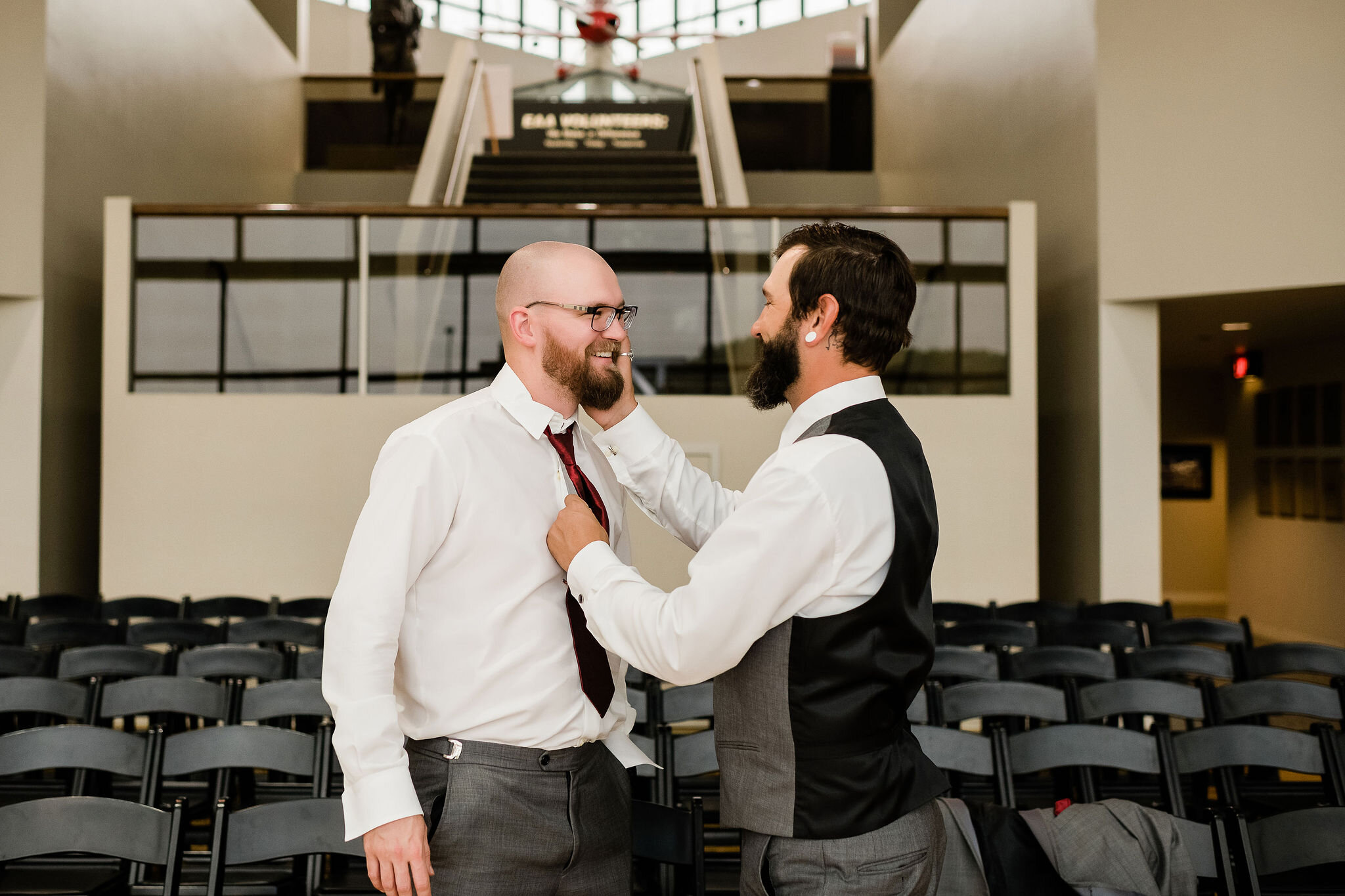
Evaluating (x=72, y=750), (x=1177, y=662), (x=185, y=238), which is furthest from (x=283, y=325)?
(x=1177, y=662)

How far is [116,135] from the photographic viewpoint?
7.34m

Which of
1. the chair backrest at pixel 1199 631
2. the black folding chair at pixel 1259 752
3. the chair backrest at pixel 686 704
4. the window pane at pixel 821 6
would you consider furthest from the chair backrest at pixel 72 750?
the window pane at pixel 821 6

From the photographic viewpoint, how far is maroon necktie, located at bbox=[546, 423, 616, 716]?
5.27ft

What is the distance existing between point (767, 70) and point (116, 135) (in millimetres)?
11613

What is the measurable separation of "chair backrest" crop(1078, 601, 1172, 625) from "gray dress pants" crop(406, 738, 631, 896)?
444cm

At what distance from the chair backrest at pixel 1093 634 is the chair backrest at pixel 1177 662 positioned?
1.60ft

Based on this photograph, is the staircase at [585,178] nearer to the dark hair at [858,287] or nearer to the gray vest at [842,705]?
the dark hair at [858,287]

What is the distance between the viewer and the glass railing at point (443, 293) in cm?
614

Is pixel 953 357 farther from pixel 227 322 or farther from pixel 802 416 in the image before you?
pixel 802 416

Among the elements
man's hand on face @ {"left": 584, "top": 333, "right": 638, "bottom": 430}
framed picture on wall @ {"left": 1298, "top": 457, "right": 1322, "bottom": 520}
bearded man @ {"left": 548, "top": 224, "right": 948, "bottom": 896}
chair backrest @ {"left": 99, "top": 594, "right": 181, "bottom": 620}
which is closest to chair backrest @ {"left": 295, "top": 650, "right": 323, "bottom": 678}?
chair backrest @ {"left": 99, "top": 594, "right": 181, "bottom": 620}

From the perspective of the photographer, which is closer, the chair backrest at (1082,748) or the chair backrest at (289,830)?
the chair backrest at (289,830)

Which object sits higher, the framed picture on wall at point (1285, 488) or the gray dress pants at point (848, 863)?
the framed picture on wall at point (1285, 488)

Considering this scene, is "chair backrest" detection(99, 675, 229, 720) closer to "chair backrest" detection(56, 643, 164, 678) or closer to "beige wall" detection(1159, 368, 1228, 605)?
"chair backrest" detection(56, 643, 164, 678)

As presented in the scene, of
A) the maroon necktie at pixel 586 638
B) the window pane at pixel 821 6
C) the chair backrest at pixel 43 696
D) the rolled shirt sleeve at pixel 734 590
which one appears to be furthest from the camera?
the window pane at pixel 821 6
